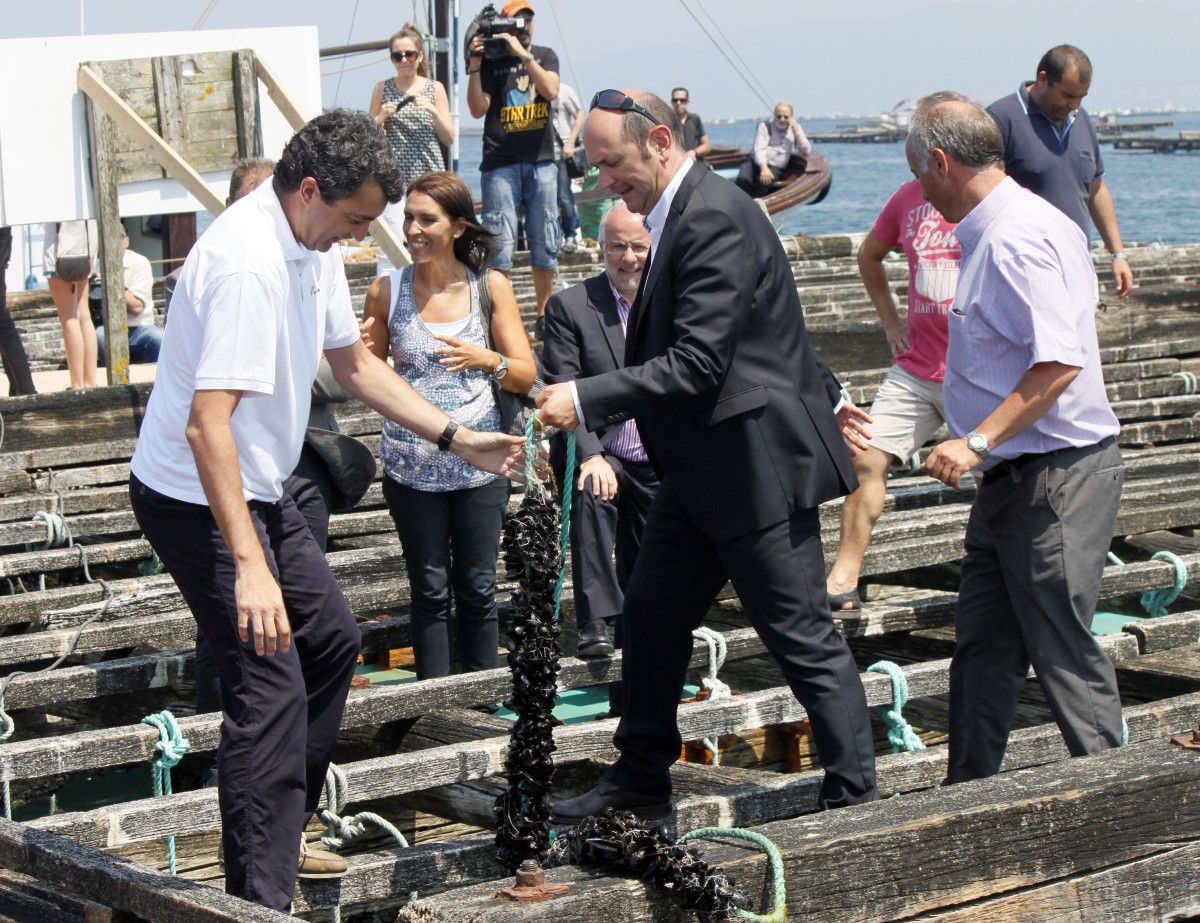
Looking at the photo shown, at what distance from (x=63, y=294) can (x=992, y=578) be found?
622 centimetres

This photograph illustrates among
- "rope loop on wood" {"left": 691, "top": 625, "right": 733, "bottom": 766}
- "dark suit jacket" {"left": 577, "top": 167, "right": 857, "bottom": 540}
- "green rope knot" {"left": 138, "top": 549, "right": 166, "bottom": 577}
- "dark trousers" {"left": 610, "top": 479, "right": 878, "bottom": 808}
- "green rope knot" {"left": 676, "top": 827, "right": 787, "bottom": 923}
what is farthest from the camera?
"green rope knot" {"left": 138, "top": 549, "right": 166, "bottom": 577}

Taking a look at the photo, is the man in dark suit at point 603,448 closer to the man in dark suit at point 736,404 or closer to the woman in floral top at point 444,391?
the woman in floral top at point 444,391

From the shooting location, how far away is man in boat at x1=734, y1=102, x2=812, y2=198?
1981 cm

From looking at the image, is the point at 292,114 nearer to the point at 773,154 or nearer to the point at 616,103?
the point at 616,103

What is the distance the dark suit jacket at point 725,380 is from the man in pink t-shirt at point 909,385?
6.64ft

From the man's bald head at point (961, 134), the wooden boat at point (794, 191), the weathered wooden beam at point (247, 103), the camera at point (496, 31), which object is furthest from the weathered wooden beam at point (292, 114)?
the wooden boat at point (794, 191)

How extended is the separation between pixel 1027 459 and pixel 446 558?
2160 millimetres

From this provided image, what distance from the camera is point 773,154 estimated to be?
20062 mm

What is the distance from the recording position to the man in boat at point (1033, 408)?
432cm

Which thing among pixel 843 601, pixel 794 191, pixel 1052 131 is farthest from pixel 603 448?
pixel 794 191

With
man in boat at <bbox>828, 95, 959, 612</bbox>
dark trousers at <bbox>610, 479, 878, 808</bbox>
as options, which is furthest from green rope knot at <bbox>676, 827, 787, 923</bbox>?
man in boat at <bbox>828, 95, 959, 612</bbox>

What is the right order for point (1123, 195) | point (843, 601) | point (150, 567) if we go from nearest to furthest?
point (843, 601)
point (150, 567)
point (1123, 195)

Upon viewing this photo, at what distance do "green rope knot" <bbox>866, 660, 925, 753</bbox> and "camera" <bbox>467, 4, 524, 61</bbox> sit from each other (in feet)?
20.0

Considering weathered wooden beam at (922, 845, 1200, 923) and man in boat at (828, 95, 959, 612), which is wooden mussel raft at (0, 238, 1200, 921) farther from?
man in boat at (828, 95, 959, 612)
